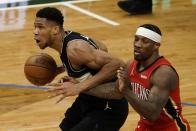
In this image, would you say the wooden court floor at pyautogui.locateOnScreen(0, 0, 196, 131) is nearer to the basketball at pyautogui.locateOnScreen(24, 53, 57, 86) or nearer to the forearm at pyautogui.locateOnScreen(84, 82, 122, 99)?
the basketball at pyautogui.locateOnScreen(24, 53, 57, 86)

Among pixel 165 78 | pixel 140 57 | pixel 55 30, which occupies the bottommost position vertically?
pixel 165 78

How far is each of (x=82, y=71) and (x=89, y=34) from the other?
4.96 metres

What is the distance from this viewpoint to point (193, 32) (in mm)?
9984

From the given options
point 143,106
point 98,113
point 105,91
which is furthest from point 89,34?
point 143,106

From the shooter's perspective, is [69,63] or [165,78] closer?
[165,78]

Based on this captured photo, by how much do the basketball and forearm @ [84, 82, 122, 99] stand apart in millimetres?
662

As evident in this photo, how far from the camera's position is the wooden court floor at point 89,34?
6.86 metres

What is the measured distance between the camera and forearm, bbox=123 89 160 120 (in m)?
4.30

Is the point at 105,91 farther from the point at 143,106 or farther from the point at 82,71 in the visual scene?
the point at 143,106

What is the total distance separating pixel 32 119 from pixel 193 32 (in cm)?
425

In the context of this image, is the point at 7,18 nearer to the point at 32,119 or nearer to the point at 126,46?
the point at 126,46

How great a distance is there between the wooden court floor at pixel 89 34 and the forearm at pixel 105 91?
5.96 feet

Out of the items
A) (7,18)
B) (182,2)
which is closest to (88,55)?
(7,18)

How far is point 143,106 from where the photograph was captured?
4.36m
